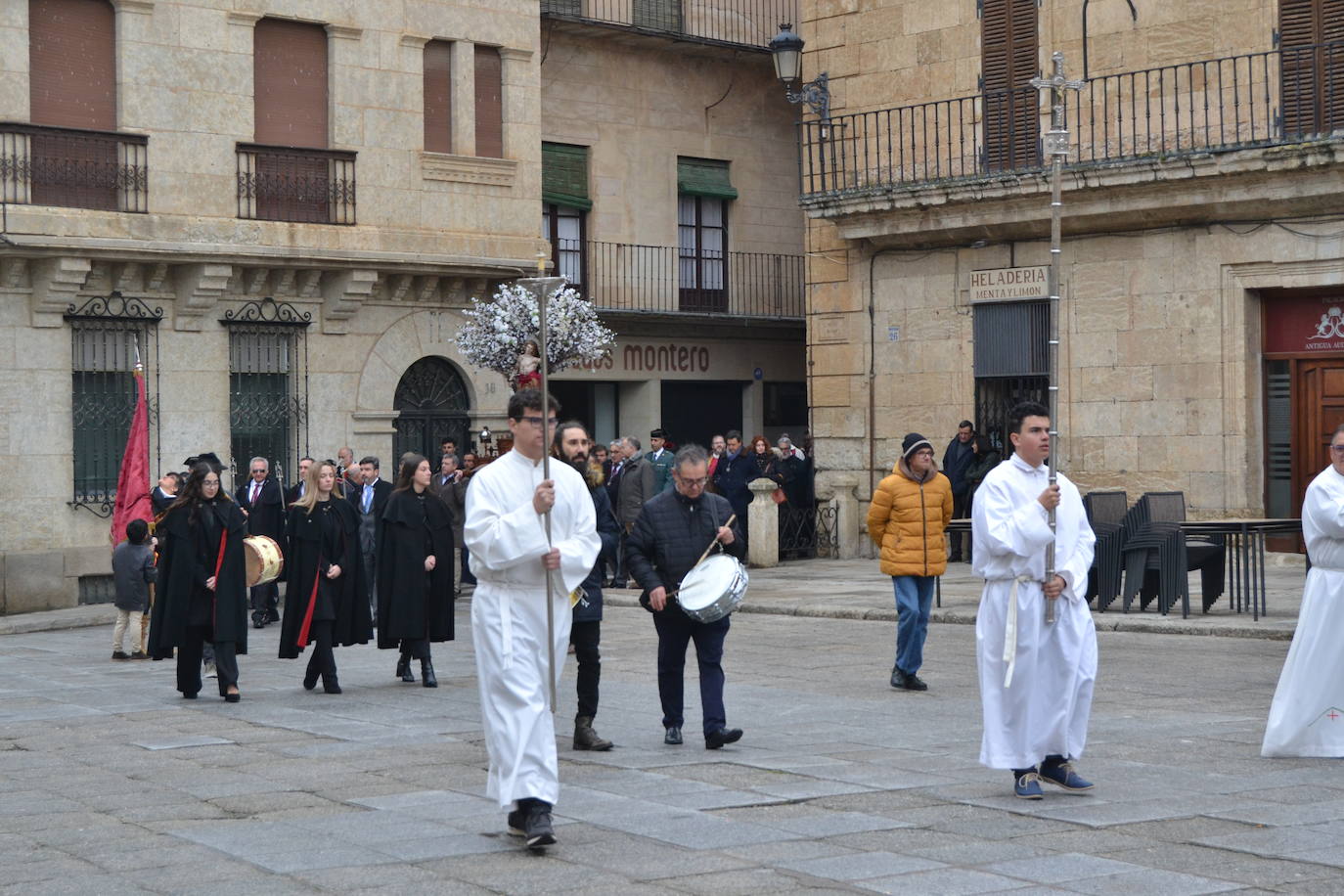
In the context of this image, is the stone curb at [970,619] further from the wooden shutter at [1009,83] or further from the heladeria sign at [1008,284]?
the wooden shutter at [1009,83]

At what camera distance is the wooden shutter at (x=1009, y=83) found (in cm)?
2342

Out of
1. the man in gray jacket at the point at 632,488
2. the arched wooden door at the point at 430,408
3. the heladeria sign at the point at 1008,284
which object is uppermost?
the heladeria sign at the point at 1008,284

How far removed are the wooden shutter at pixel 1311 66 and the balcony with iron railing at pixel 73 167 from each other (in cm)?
1342

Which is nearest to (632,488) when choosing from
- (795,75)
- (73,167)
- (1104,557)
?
(1104,557)

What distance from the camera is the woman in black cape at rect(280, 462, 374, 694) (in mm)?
14148

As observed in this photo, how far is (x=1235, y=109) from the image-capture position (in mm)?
21125

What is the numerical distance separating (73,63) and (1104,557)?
530 inches

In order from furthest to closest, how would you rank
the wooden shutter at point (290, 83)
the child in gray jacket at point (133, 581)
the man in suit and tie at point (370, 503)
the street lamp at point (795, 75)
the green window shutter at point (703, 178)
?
the green window shutter at point (703, 178) < the street lamp at point (795, 75) < the wooden shutter at point (290, 83) < the man in suit and tie at point (370, 503) < the child in gray jacket at point (133, 581)

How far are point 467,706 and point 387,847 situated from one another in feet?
16.3

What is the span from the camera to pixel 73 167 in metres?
22.3

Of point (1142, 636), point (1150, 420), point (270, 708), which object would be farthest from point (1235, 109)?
point (270, 708)

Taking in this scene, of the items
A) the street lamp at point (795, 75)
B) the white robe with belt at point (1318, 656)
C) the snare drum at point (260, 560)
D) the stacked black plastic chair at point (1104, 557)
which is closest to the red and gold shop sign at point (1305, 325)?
the stacked black plastic chair at point (1104, 557)

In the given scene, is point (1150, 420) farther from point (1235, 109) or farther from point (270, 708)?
point (270, 708)

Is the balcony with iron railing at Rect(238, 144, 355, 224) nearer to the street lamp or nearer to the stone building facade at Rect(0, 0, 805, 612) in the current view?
the stone building facade at Rect(0, 0, 805, 612)
